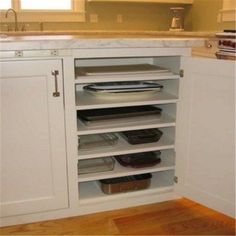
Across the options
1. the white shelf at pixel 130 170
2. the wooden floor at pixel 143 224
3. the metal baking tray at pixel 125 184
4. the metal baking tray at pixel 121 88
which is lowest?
the wooden floor at pixel 143 224

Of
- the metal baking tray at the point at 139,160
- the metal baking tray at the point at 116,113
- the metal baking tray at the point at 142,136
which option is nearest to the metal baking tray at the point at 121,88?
the metal baking tray at the point at 116,113

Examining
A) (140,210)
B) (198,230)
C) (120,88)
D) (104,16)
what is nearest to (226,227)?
(198,230)

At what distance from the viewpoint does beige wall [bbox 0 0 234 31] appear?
369cm

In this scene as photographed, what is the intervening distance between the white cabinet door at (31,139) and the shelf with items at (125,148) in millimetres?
121

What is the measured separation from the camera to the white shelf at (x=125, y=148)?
1.32m

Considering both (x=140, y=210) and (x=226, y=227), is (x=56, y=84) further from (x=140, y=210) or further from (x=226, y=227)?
(x=226, y=227)

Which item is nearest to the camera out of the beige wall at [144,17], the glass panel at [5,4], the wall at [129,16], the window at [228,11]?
the window at [228,11]

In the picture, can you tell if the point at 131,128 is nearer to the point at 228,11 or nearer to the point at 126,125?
the point at 126,125

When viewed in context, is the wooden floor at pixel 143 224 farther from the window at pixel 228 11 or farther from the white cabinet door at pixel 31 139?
the window at pixel 228 11

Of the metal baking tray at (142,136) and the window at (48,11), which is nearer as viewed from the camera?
the metal baking tray at (142,136)

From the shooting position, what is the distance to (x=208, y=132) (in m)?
1.23

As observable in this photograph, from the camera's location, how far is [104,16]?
3.84 m

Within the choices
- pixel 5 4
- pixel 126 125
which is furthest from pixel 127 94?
pixel 5 4

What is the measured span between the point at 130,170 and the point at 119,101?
0.34 metres
